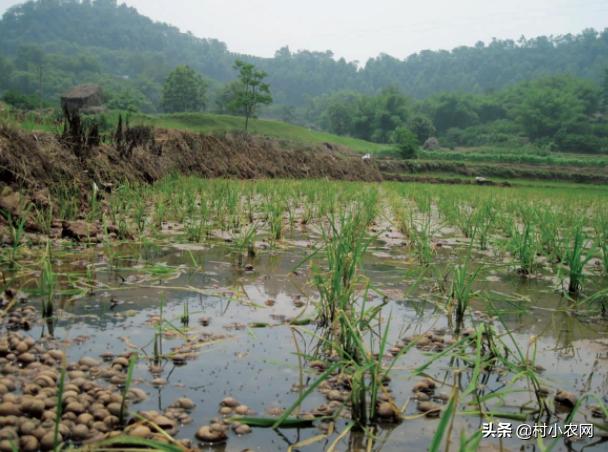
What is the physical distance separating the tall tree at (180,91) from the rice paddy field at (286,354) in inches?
3365

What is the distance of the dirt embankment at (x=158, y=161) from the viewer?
5.84 m

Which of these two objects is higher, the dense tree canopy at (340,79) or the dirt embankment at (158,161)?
the dense tree canopy at (340,79)

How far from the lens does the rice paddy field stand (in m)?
1.66

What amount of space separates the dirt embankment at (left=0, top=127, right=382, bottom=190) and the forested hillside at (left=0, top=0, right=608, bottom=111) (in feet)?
290

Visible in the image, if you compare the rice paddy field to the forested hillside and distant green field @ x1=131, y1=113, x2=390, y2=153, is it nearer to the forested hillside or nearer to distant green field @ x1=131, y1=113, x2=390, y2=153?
distant green field @ x1=131, y1=113, x2=390, y2=153

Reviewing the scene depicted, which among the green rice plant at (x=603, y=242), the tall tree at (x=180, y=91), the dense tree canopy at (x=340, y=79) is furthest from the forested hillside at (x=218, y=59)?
the green rice plant at (x=603, y=242)

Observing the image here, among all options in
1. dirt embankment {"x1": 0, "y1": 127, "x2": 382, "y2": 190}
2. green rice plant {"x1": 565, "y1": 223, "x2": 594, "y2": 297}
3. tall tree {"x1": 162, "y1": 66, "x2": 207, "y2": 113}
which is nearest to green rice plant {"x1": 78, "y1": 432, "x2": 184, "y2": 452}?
green rice plant {"x1": 565, "y1": 223, "x2": 594, "y2": 297}

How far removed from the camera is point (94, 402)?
69.7 inches

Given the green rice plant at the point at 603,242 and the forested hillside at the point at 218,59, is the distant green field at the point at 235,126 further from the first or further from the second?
the forested hillside at the point at 218,59

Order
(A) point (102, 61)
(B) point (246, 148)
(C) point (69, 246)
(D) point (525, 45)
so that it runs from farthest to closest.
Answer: (D) point (525, 45)
(A) point (102, 61)
(B) point (246, 148)
(C) point (69, 246)

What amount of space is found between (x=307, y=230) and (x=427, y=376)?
4195 mm

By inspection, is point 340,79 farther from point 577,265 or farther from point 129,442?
point 129,442

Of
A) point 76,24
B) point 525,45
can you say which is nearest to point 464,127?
point 525,45

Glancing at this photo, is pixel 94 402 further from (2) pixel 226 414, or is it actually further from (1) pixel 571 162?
(1) pixel 571 162
